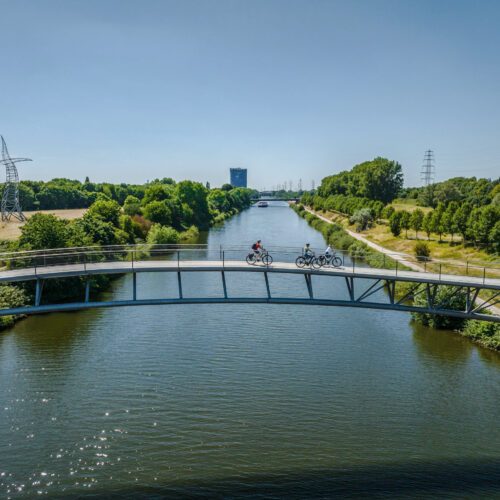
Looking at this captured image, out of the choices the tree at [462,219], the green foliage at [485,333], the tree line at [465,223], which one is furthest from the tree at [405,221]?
the green foliage at [485,333]

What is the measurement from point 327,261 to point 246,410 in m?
8.45

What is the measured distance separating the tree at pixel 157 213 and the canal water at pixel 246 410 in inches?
1682

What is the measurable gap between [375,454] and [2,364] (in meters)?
21.6

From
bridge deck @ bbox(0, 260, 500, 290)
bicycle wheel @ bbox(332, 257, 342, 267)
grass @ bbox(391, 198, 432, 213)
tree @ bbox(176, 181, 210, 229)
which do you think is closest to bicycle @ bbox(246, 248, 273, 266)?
bridge deck @ bbox(0, 260, 500, 290)

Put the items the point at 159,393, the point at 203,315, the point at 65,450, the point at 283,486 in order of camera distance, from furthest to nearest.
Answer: the point at 203,315
the point at 159,393
the point at 65,450
the point at 283,486

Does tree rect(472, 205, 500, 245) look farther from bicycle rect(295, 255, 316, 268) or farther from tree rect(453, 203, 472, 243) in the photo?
bicycle rect(295, 255, 316, 268)

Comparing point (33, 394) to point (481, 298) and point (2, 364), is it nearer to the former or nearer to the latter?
point (2, 364)

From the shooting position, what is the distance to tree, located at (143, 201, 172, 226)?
77250 millimetres

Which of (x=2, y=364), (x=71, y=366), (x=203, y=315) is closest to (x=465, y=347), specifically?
(x=203, y=315)

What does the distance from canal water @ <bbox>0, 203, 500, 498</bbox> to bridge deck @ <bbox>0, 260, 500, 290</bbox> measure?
646 centimetres

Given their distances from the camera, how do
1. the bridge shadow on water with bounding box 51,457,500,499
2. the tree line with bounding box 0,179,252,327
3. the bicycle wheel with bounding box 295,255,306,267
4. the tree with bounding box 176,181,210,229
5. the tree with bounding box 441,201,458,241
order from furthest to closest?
the tree with bounding box 176,181,210,229 → the tree with bounding box 441,201,458,241 → the tree line with bounding box 0,179,252,327 → the bicycle wheel with bounding box 295,255,306,267 → the bridge shadow on water with bounding box 51,457,500,499

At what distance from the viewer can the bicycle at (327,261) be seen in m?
Result: 24.6

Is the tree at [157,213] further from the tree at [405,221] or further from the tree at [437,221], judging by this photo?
the tree at [437,221]

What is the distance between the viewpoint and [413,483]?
61.2ft
